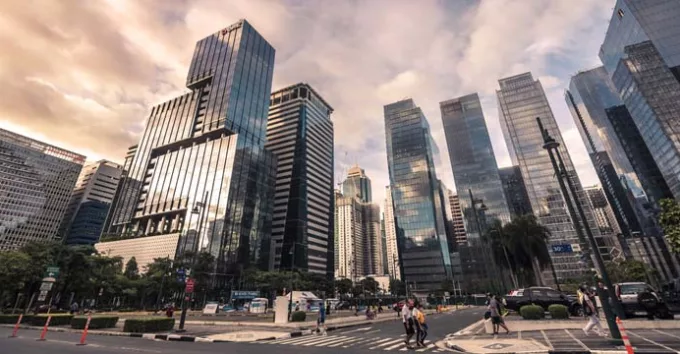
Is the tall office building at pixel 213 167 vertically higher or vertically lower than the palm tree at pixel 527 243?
higher

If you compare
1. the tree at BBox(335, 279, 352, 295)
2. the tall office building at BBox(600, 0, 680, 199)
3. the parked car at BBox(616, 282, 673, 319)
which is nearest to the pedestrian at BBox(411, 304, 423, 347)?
the parked car at BBox(616, 282, 673, 319)

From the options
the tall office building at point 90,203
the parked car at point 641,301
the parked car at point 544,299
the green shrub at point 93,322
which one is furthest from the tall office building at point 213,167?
the parked car at point 641,301

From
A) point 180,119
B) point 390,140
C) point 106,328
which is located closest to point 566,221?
point 390,140

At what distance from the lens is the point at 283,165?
14100cm

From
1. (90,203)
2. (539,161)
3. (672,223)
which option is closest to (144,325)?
(672,223)

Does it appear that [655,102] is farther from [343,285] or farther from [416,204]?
[343,285]

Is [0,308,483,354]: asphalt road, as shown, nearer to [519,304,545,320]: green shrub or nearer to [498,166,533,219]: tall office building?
[519,304,545,320]: green shrub

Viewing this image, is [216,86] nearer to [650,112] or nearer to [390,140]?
[390,140]

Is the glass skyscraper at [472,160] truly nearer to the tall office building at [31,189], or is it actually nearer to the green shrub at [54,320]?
the green shrub at [54,320]

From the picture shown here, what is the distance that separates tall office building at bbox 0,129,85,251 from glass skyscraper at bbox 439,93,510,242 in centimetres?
17379

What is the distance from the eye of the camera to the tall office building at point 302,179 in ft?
415

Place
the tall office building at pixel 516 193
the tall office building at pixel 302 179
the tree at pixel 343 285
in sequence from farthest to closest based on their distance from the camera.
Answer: the tall office building at pixel 302 179 → the tall office building at pixel 516 193 → the tree at pixel 343 285

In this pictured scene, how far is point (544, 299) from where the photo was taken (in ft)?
66.6

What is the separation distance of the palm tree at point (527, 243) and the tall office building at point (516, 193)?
8268cm
